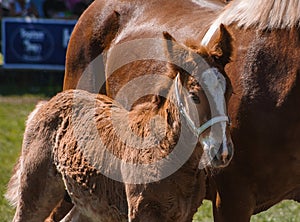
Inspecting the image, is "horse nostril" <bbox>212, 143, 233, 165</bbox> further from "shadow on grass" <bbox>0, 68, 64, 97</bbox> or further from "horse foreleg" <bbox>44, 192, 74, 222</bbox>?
"shadow on grass" <bbox>0, 68, 64, 97</bbox>

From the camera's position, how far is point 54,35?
13.1 metres

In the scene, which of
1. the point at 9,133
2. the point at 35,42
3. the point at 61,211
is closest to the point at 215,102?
the point at 61,211

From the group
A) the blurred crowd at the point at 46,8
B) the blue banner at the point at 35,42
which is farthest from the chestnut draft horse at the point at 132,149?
the blurred crowd at the point at 46,8

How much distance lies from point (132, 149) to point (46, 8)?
35.4 ft

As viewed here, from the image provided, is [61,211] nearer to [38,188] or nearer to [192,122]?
[38,188]

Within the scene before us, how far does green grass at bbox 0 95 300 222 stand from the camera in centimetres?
632

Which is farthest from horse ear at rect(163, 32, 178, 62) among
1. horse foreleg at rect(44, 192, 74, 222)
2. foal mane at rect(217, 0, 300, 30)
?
horse foreleg at rect(44, 192, 74, 222)

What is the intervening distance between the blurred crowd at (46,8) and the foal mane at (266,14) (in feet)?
31.5

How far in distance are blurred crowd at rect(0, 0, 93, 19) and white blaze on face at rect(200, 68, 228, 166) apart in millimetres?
10500

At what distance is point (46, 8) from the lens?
14422 mm

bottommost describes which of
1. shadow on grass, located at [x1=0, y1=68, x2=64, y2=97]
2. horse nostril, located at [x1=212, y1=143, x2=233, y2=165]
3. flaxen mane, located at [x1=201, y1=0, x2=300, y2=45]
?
shadow on grass, located at [x1=0, y1=68, x2=64, y2=97]

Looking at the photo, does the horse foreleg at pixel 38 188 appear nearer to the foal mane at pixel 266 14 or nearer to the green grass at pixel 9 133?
the foal mane at pixel 266 14

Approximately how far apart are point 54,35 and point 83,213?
9.03 m

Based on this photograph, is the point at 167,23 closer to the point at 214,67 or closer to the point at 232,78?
the point at 232,78
